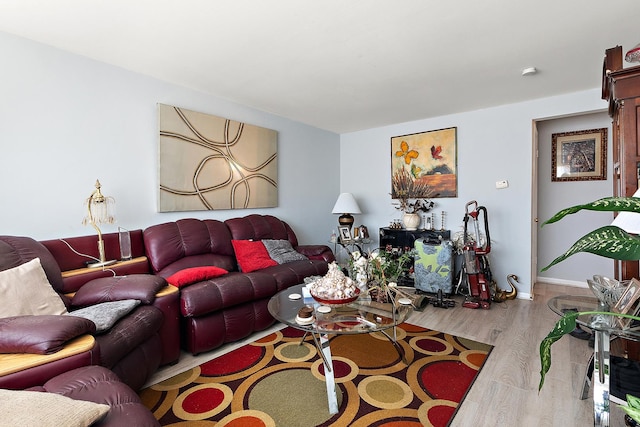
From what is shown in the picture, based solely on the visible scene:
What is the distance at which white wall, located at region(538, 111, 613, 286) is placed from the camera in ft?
13.2

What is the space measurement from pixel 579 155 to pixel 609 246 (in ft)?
14.8

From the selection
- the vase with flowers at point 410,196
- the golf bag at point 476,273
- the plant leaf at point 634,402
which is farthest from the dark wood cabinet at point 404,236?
the plant leaf at point 634,402

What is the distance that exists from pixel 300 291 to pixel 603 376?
1837 millimetres

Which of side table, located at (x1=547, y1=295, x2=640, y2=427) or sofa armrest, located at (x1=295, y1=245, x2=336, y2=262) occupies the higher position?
sofa armrest, located at (x1=295, y1=245, x2=336, y2=262)

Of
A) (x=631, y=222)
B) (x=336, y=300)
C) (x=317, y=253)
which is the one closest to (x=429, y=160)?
(x=317, y=253)

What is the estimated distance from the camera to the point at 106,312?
5.94 ft

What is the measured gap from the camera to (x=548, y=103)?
3594 millimetres

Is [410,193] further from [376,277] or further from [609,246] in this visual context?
[609,246]

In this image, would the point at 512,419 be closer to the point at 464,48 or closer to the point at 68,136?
the point at 464,48

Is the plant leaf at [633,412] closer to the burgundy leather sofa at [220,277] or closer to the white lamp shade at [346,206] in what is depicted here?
the burgundy leather sofa at [220,277]

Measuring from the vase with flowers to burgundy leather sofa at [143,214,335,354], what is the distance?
1.39 metres

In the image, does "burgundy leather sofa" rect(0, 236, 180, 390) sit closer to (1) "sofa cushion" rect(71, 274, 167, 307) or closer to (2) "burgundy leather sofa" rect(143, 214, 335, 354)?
(1) "sofa cushion" rect(71, 274, 167, 307)

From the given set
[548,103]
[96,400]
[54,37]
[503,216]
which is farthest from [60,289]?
[548,103]

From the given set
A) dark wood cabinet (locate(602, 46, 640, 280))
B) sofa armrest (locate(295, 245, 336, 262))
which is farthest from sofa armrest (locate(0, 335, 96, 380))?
dark wood cabinet (locate(602, 46, 640, 280))
